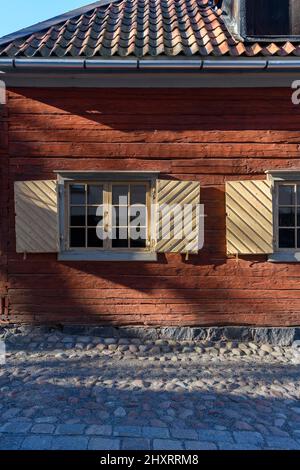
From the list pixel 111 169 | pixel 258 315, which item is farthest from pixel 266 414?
pixel 111 169

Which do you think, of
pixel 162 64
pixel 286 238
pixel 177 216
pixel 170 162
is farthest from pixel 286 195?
pixel 162 64

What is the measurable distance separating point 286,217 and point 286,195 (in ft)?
0.99

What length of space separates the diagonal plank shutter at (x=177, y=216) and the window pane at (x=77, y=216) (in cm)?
104

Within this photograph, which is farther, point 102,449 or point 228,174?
Result: point 228,174

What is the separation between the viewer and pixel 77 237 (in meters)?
5.68

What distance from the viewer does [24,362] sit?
186 inches

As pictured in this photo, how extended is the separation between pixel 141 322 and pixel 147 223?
1.36m

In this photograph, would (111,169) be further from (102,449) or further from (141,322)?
(102,449)


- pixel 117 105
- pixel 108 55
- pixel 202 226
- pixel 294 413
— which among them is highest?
pixel 108 55

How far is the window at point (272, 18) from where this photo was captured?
235 inches

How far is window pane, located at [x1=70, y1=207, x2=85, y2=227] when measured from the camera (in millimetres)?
5645

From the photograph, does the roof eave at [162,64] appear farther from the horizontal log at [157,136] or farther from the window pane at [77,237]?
the window pane at [77,237]

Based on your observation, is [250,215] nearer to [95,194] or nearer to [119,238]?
[119,238]

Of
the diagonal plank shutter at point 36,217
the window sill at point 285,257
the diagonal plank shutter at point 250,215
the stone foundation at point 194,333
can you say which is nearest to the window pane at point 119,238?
the diagonal plank shutter at point 36,217
